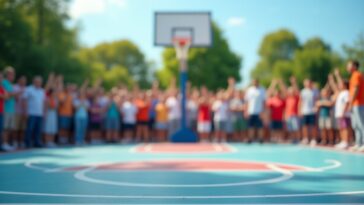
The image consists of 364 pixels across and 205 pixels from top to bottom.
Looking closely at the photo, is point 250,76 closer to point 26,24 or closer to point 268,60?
point 268,60

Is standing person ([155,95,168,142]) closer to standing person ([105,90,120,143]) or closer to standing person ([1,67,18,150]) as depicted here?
standing person ([105,90,120,143])

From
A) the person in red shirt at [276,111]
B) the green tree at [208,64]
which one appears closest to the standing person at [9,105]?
the person in red shirt at [276,111]

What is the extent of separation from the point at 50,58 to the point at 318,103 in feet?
82.4

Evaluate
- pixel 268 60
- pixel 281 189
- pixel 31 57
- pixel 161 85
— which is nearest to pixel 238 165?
pixel 281 189

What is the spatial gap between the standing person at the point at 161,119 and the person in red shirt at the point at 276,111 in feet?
13.5

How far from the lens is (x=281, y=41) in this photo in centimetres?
6062

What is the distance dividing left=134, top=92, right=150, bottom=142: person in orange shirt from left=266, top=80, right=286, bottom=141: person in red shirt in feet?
15.8

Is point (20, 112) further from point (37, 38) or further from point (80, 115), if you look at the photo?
point (37, 38)

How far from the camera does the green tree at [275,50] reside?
198 feet

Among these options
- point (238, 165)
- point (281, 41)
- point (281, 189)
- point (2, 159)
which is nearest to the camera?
point (281, 189)

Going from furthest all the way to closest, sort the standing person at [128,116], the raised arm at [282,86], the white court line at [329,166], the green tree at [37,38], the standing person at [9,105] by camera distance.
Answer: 1. the green tree at [37,38]
2. the standing person at [128,116]
3. the raised arm at [282,86]
4. the standing person at [9,105]
5. the white court line at [329,166]

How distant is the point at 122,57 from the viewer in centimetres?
6125

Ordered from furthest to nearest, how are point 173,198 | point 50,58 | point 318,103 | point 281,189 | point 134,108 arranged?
point 50,58, point 134,108, point 318,103, point 281,189, point 173,198

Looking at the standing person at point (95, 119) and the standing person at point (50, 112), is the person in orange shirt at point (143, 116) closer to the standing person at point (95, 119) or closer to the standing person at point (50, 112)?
the standing person at point (95, 119)
